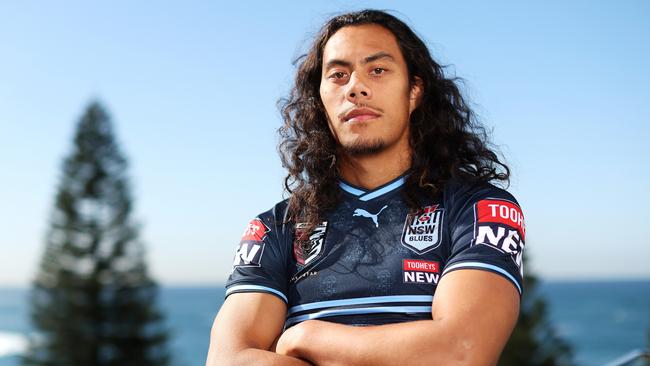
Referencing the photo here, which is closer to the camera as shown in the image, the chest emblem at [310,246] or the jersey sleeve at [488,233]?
the jersey sleeve at [488,233]

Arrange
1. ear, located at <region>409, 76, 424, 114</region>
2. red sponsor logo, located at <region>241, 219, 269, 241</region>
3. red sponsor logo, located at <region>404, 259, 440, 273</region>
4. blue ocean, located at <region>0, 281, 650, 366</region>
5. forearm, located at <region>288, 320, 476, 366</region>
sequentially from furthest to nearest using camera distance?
blue ocean, located at <region>0, 281, 650, 366</region>
ear, located at <region>409, 76, 424, 114</region>
red sponsor logo, located at <region>241, 219, 269, 241</region>
red sponsor logo, located at <region>404, 259, 440, 273</region>
forearm, located at <region>288, 320, 476, 366</region>

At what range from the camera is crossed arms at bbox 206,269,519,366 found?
1714 mm

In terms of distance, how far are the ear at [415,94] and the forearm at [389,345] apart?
86cm

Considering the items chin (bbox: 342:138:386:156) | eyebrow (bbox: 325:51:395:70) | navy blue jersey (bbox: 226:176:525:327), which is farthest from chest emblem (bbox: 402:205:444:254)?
eyebrow (bbox: 325:51:395:70)

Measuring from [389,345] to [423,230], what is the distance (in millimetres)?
382

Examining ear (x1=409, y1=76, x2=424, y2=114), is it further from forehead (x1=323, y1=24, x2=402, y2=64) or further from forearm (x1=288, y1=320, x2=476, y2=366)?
forearm (x1=288, y1=320, x2=476, y2=366)

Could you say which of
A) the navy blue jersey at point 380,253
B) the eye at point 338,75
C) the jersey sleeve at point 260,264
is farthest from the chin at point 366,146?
the jersey sleeve at point 260,264

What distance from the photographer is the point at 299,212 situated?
7.22 feet

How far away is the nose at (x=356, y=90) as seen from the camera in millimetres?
2117

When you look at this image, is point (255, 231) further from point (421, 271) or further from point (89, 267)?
point (89, 267)

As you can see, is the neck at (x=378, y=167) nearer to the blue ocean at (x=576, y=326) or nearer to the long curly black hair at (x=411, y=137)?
the long curly black hair at (x=411, y=137)

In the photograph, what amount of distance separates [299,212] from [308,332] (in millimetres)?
456

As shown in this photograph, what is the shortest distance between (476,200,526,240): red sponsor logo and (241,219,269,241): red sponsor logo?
0.65 meters

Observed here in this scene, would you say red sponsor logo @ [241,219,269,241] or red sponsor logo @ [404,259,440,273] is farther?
red sponsor logo @ [241,219,269,241]
